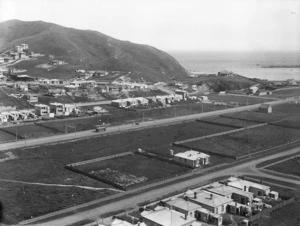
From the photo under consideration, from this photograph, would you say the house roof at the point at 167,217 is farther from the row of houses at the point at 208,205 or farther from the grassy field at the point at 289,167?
the grassy field at the point at 289,167

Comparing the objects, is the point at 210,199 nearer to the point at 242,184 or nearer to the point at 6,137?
the point at 242,184

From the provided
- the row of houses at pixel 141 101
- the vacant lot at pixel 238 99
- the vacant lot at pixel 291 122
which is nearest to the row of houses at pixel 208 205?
the vacant lot at pixel 291 122

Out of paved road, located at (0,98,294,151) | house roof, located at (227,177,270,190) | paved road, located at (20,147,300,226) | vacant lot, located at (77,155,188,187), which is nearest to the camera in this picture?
paved road, located at (20,147,300,226)

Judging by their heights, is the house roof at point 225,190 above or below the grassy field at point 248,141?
below

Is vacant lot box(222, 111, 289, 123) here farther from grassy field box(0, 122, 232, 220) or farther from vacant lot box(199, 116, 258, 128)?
grassy field box(0, 122, 232, 220)

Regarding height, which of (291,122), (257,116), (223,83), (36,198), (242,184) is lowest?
(36,198)

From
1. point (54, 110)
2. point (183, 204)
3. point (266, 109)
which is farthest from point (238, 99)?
point (183, 204)

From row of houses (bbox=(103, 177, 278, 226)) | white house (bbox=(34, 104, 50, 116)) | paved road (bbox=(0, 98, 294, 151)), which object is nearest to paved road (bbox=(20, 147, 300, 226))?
row of houses (bbox=(103, 177, 278, 226))
